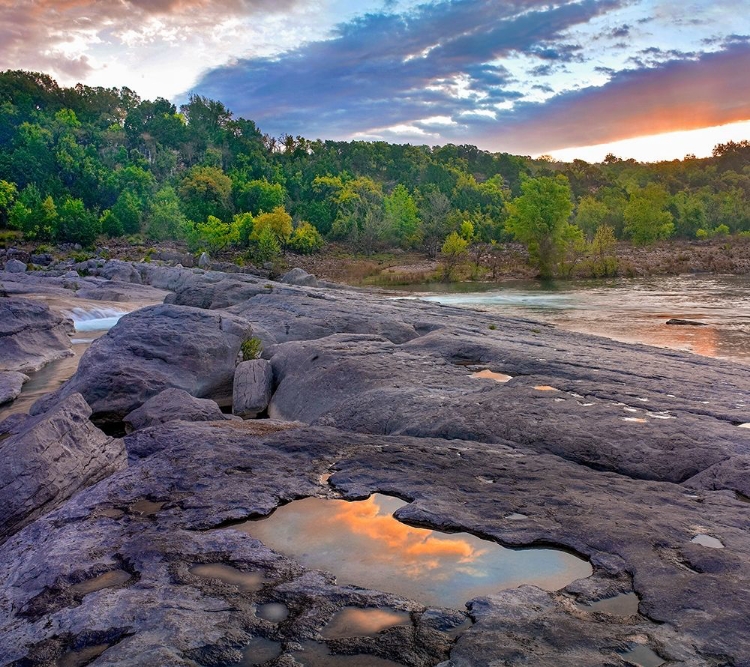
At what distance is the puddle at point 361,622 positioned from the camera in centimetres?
450

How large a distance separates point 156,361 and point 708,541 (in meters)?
10.3

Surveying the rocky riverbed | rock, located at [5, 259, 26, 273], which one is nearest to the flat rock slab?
the rocky riverbed

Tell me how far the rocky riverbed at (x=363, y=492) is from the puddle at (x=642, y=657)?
0.02 meters

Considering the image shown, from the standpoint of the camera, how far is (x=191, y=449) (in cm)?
830

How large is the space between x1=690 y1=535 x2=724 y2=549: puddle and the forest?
5978 cm

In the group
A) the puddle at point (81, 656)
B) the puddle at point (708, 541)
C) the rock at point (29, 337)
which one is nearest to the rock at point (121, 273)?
the rock at point (29, 337)

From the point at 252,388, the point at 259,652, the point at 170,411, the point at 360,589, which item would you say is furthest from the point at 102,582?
the point at 252,388

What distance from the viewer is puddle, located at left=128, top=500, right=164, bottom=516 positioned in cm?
657

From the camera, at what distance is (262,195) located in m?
104

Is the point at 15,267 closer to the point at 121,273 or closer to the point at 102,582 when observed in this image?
the point at 121,273

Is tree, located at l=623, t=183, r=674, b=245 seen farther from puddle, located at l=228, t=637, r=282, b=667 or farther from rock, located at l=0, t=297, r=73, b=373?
puddle, located at l=228, t=637, r=282, b=667

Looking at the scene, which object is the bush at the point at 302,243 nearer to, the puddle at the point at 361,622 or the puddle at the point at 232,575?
the puddle at the point at 232,575

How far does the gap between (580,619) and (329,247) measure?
88176 mm

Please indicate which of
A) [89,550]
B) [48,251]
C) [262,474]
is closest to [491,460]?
[262,474]
